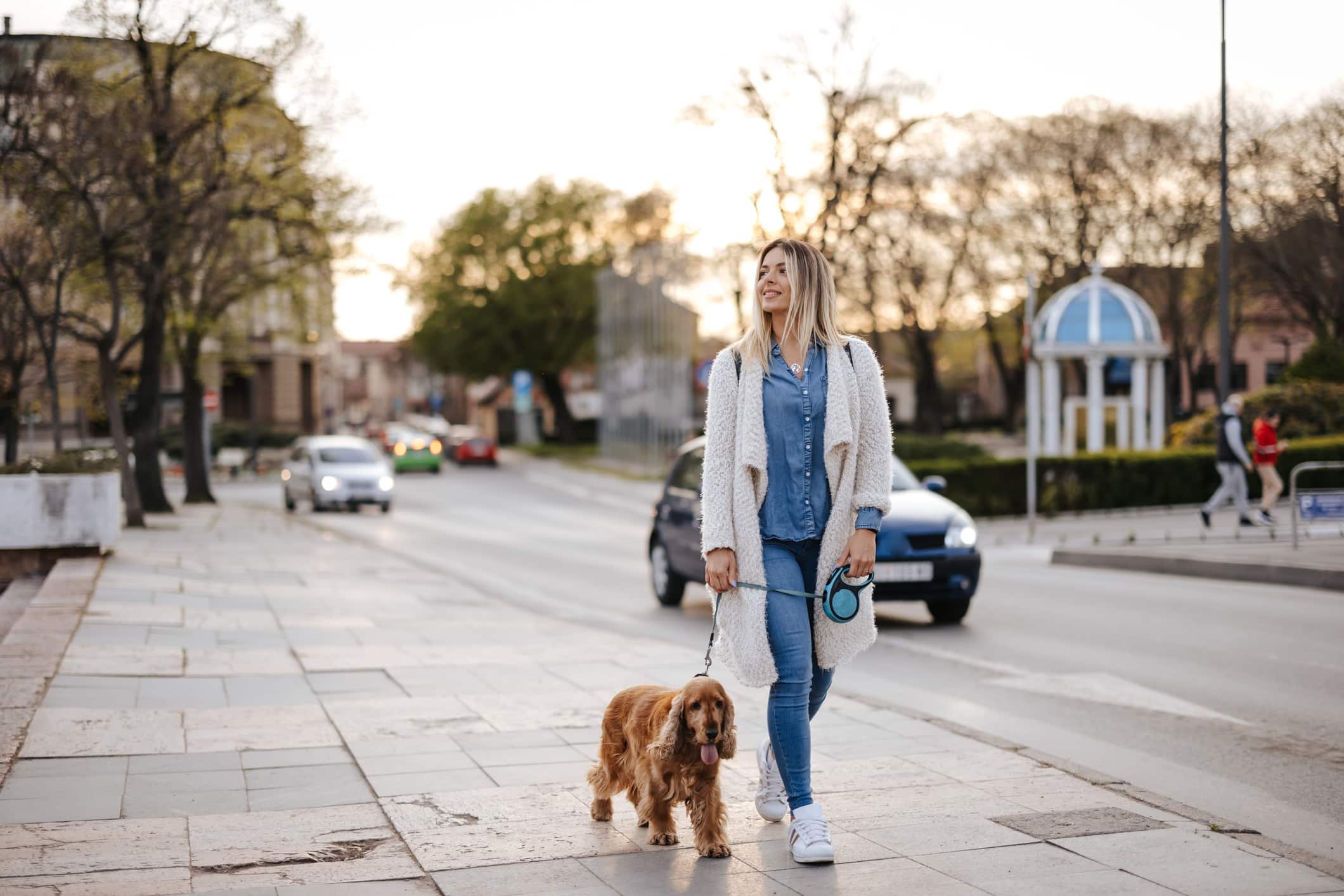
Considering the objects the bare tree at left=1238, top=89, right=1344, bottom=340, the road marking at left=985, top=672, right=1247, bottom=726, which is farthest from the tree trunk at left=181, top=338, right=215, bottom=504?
the bare tree at left=1238, top=89, right=1344, bottom=340

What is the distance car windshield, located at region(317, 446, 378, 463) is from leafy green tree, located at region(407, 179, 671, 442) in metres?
35.1

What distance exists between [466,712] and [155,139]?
17.9m

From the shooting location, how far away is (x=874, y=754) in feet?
20.9

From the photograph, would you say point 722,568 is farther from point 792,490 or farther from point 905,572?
point 905,572

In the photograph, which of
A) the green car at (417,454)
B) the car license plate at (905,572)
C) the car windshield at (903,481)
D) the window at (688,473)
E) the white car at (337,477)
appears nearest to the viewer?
the car license plate at (905,572)

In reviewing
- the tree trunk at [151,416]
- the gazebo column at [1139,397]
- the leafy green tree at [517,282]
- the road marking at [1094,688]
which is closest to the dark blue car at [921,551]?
the road marking at [1094,688]

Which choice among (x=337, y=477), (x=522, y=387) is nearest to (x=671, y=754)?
(x=337, y=477)

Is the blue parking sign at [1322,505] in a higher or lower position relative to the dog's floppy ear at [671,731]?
lower

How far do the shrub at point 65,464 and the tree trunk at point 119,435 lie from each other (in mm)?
6705

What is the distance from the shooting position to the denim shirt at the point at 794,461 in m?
4.64

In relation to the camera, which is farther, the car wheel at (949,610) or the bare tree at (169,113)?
the bare tree at (169,113)

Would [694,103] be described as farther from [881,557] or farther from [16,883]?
[16,883]

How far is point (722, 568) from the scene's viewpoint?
458cm

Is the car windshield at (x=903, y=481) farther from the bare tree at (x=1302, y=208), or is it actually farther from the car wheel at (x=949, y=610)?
the bare tree at (x=1302, y=208)
